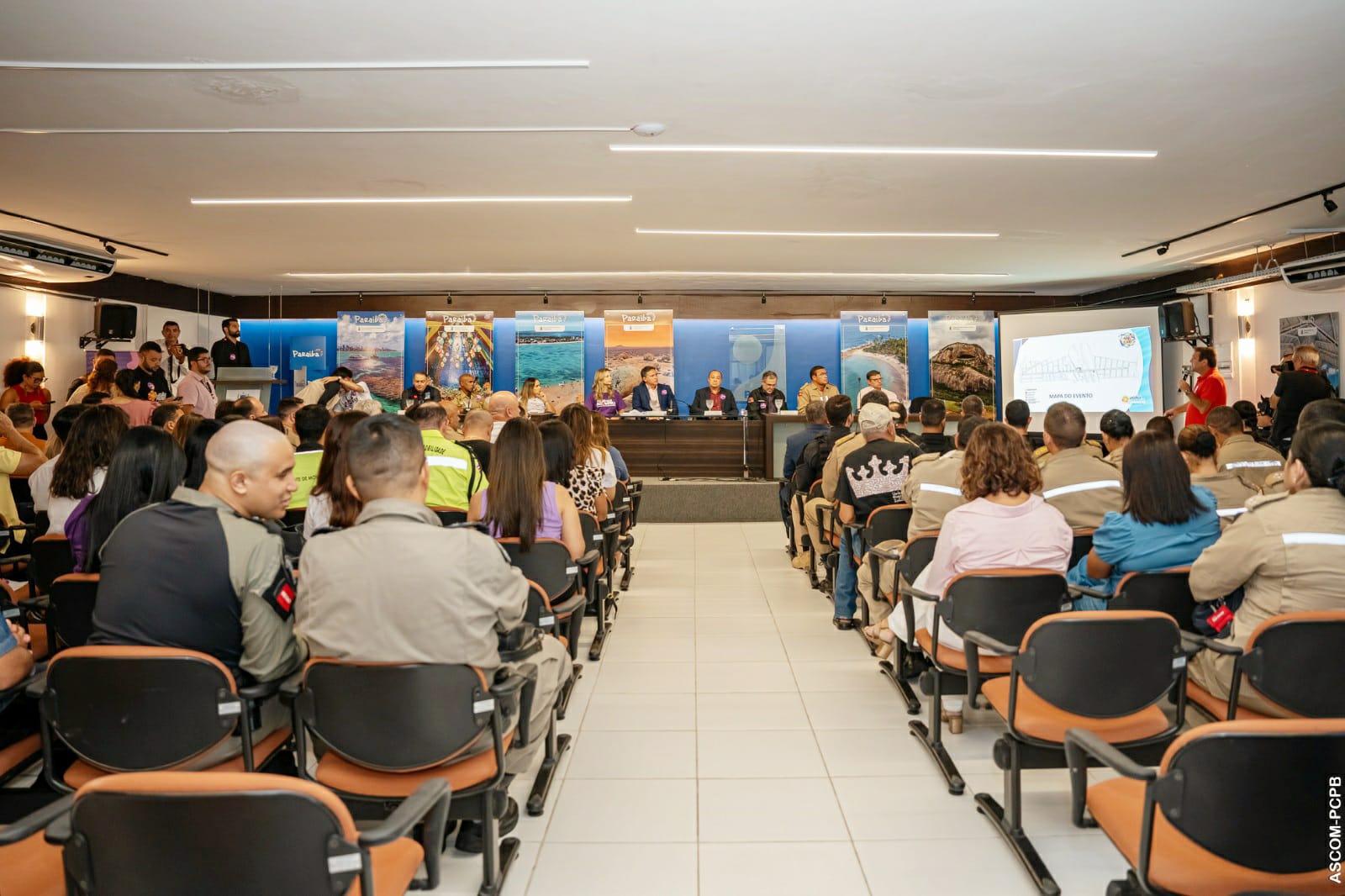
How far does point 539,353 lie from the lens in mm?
12867

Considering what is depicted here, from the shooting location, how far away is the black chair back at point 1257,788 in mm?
1542

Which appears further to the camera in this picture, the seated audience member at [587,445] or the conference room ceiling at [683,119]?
the seated audience member at [587,445]

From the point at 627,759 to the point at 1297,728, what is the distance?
7.59ft

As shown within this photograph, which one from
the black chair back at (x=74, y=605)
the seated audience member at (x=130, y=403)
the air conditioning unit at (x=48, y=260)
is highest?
the air conditioning unit at (x=48, y=260)

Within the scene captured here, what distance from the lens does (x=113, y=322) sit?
10594 mm

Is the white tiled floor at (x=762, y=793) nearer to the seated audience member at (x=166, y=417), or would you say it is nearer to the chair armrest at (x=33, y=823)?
the chair armrest at (x=33, y=823)

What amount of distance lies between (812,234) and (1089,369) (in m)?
5.57

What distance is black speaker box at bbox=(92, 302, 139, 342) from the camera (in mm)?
10555

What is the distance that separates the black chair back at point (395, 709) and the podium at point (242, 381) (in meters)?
10.5

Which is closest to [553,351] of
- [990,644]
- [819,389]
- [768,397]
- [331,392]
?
[768,397]

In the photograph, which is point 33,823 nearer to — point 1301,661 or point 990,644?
point 990,644

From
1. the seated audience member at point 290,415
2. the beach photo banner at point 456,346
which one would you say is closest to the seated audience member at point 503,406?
the seated audience member at point 290,415

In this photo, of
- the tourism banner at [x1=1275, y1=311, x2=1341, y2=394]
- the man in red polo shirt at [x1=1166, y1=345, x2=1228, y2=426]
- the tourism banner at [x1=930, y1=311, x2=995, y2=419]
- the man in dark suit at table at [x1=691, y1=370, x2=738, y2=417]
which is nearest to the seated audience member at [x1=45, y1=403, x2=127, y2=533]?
the man in dark suit at table at [x1=691, y1=370, x2=738, y2=417]

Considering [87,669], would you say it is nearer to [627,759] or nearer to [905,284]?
[627,759]
